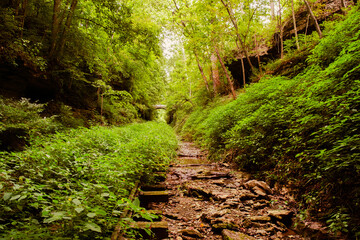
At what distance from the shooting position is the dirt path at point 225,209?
2516 mm

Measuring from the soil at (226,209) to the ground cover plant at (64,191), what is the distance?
1021mm

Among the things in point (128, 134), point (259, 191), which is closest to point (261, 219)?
point (259, 191)

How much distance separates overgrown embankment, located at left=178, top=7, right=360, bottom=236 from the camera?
215 cm

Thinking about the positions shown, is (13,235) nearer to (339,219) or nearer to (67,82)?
(339,219)

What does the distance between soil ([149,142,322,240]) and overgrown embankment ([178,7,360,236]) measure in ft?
1.39

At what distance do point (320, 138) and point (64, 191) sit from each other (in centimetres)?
399

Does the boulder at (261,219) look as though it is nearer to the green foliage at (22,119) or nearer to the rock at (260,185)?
the rock at (260,185)

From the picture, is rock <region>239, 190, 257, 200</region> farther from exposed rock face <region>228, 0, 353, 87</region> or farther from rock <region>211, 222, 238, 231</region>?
exposed rock face <region>228, 0, 353, 87</region>

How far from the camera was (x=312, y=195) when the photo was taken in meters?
2.61


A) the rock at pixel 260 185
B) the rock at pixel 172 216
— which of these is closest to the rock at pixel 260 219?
the rock at pixel 260 185

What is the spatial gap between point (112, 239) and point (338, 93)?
467 cm

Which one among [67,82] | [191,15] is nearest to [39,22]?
[67,82]

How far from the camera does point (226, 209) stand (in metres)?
3.15

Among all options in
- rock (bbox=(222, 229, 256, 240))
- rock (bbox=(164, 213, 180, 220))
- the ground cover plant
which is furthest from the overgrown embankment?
the ground cover plant
